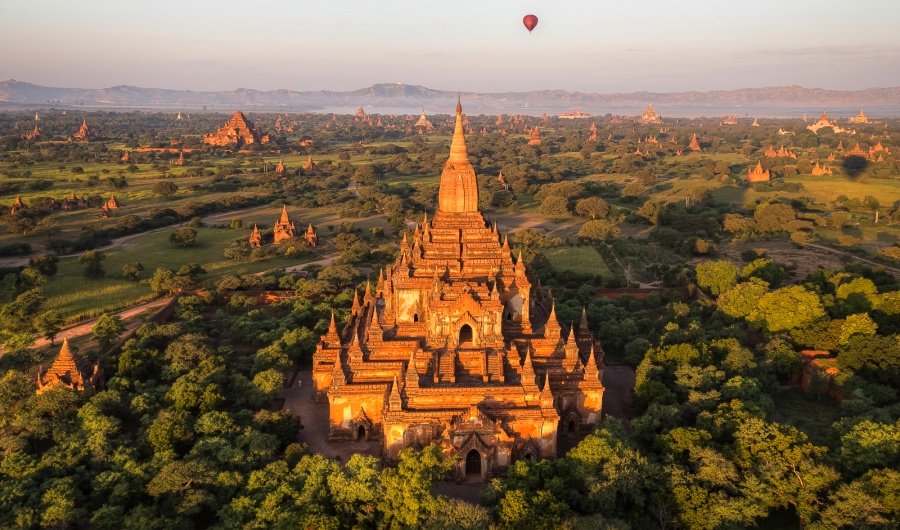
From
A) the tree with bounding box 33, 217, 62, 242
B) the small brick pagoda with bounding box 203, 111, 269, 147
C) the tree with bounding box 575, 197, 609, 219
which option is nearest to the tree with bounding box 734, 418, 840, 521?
the tree with bounding box 575, 197, 609, 219

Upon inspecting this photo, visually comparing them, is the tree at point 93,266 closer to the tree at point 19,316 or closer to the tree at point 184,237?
the tree at point 184,237

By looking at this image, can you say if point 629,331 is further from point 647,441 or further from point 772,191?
point 772,191

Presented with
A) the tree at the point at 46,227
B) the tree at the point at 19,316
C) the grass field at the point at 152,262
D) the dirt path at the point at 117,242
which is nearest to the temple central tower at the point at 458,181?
the tree at the point at 19,316

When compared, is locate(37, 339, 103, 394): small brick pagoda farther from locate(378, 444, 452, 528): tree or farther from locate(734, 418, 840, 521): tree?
locate(734, 418, 840, 521): tree

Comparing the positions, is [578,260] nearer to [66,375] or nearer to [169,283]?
[169,283]

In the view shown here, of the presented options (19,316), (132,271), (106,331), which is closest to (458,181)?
(106,331)

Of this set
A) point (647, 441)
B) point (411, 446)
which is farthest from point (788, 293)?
point (411, 446)
